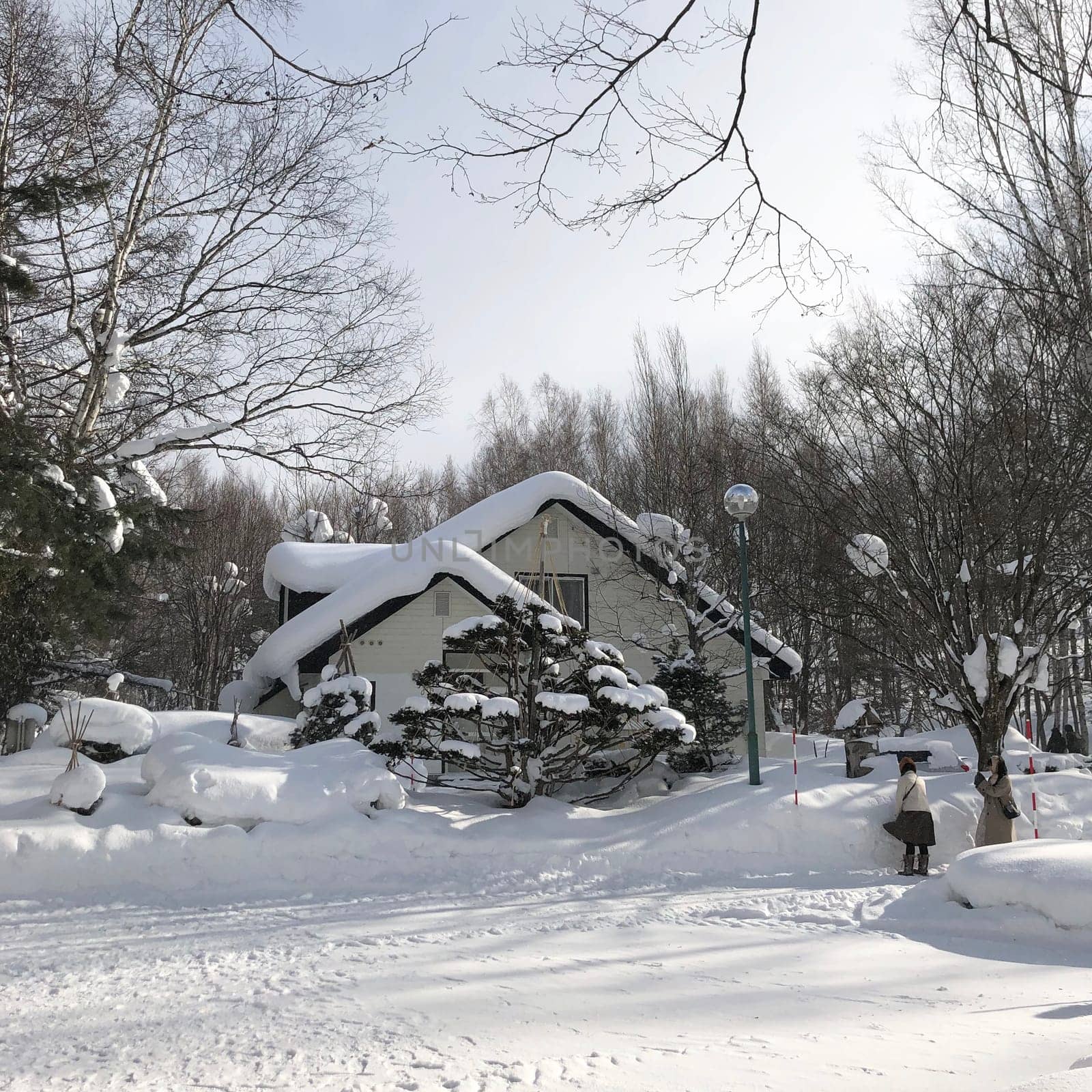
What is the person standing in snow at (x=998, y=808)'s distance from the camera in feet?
34.1

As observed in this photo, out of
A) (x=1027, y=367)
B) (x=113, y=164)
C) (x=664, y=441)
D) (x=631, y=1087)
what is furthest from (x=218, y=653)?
(x=631, y=1087)

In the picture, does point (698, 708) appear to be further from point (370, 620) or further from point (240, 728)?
point (240, 728)

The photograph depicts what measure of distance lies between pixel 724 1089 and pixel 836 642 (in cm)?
2636

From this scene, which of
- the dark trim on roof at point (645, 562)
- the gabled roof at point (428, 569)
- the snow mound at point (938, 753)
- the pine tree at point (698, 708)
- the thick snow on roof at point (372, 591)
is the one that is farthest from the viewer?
the dark trim on roof at point (645, 562)

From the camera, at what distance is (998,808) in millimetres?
10477

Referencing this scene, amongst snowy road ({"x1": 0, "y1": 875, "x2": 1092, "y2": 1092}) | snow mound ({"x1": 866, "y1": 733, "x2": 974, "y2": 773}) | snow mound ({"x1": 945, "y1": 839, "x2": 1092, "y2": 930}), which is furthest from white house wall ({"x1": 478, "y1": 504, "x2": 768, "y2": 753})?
snowy road ({"x1": 0, "y1": 875, "x2": 1092, "y2": 1092})

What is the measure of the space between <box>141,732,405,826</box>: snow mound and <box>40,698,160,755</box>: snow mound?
2448mm

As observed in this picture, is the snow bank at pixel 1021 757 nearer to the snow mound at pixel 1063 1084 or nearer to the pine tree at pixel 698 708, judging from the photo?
the pine tree at pixel 698 708

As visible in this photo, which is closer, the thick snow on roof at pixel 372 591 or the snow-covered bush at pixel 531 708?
the snow-covered bush at pixel 531 708

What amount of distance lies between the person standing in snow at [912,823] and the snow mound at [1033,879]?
1773mm

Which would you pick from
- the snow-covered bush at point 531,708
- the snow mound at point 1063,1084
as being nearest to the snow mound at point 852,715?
the snow-covered bush at point 531,708

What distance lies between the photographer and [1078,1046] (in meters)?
4.61

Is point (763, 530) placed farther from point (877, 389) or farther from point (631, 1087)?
point (631, 1087)

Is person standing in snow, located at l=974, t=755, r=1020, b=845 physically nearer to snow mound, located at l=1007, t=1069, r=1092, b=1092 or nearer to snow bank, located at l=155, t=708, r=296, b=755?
snow mound, located at l=1007, t=1069, r=1092, b=1092
